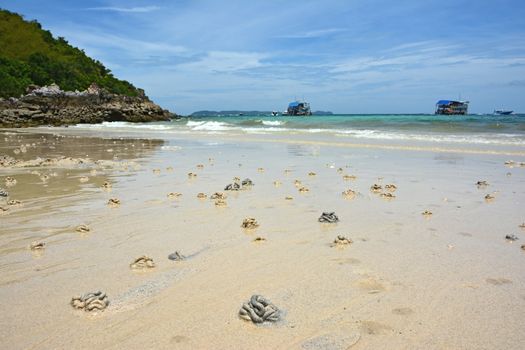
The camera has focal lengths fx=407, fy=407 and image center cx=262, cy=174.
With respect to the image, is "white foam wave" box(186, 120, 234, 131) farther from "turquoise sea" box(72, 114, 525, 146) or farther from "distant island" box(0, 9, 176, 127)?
"distant island" box(0, 9, 176, 127)

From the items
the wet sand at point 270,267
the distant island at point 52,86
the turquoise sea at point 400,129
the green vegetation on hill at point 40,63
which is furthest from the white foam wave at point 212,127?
the wet sand at point 270,267

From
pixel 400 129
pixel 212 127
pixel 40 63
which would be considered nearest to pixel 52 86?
pixel 40 63

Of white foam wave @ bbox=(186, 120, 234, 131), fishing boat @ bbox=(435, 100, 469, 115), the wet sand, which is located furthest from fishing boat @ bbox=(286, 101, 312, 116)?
the wet sand

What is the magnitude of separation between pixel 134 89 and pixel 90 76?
12.5 metres

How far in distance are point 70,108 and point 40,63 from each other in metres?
15.6

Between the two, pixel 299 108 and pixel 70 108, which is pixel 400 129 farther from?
pixel 299 108

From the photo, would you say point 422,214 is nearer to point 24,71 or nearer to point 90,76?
point 24,71

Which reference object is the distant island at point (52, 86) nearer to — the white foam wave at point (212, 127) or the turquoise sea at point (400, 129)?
the turquoise sea at point (400, 129)

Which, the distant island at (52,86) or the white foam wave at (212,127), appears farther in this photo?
the distant island at (52,86)

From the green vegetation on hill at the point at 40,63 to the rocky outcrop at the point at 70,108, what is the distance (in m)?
3.00

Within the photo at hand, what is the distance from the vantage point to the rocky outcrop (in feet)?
Result: 159

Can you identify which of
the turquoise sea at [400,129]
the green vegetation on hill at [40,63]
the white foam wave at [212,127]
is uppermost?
the green vegetation on hill at [40,63]

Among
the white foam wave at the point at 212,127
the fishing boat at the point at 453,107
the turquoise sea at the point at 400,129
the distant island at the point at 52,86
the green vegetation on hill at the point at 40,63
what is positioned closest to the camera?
the turquoise sea at the point at 400,129

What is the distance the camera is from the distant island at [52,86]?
51.6 meters
